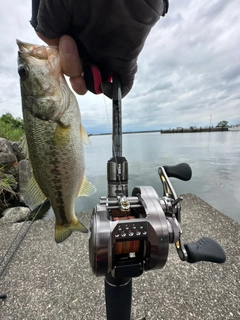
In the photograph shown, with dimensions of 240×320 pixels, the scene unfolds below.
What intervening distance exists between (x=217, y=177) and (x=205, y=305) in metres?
6.58

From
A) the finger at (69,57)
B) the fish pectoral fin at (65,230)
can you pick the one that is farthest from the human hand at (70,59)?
the fish pectoral fin at (65,230)

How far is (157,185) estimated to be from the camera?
6.42 metres

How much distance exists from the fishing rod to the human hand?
29.1 inches

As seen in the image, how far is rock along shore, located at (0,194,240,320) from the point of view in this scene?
65.7 inches

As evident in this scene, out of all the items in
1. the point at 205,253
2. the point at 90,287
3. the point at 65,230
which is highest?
the point at 205,253

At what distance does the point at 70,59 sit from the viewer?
977 millimetres

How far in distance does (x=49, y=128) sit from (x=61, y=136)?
3.4 inches

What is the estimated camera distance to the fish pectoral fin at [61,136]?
111 cm

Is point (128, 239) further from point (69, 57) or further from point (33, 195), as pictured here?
point (69, 57)

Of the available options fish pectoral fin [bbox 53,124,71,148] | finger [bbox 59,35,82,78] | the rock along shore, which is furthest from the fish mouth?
the rock along shore

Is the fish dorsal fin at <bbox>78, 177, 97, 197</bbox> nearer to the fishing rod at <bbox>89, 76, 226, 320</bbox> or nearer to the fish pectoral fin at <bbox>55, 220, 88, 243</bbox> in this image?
the fish pectoral fin at <bbox>55, 220, 88, 243</bbox>

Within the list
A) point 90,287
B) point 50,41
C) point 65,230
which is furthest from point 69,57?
point 90,287

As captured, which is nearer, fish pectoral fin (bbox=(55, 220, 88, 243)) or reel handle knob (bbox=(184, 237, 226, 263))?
reel handle knob (bbox=(184, 237, 226, 263))

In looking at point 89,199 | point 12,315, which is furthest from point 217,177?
point 12,315
